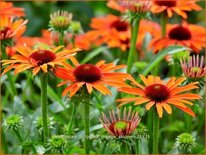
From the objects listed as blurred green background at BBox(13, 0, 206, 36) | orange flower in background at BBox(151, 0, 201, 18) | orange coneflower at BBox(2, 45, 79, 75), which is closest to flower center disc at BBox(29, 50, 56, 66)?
orange coneflower at BBox(2, 45, 79, 75)

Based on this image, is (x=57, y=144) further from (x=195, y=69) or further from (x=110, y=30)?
(x=110, y=30)

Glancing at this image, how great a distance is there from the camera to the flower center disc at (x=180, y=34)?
62.2 inches

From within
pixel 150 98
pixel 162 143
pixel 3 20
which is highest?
pixel 3 20

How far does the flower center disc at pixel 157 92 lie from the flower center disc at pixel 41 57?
0.20 metres

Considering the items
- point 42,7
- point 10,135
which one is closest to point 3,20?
point 10,135

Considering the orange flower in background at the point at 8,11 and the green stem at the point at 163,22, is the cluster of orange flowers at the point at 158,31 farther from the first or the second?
the orange flower in background at the point at 8,11

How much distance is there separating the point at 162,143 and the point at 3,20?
0.51 meters

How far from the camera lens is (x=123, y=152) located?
112 centimetres

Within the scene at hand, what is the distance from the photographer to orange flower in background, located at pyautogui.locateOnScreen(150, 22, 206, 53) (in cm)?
153

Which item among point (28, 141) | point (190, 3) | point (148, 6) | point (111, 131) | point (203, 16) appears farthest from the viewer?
point (203, 16)

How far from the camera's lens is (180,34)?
62.3 inches

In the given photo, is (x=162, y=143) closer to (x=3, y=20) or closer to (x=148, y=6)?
(x=148, y=6)

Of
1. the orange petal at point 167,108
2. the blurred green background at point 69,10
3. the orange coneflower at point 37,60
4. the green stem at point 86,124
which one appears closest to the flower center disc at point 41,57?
the orange coneflower at point 37,60

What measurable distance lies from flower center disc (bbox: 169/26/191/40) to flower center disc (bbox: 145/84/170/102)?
17.1 inches
